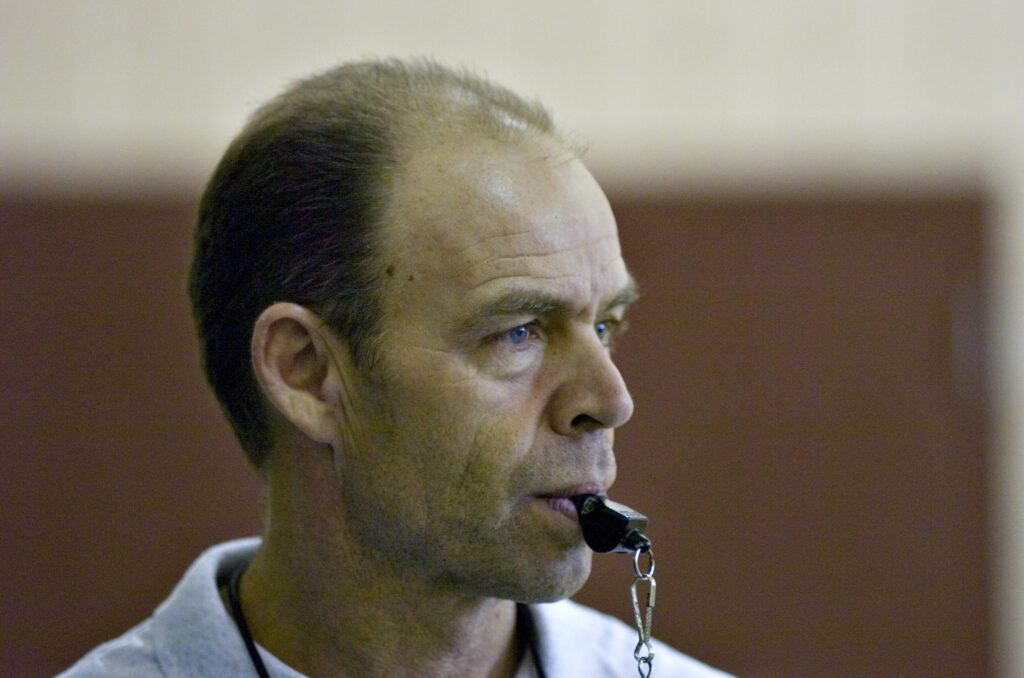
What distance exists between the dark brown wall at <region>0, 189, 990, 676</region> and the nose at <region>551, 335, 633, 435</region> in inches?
57.5

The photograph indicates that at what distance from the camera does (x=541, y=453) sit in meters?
1.27

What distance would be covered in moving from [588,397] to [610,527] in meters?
0.12

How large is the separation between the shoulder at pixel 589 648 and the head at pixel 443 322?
0.56 ft

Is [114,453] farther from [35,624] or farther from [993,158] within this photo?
[993,158]

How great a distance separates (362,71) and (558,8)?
165cm

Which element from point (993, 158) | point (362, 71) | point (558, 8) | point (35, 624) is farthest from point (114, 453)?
point (993, 158)

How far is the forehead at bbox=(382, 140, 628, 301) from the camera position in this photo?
4.19 feet

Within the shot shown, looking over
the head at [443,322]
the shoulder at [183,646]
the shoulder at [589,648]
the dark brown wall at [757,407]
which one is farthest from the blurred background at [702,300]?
the head at [443,322]

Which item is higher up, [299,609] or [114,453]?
[299,609]

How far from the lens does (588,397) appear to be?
1268 mm

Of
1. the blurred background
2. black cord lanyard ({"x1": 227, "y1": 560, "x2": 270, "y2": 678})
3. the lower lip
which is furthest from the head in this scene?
the blurred background

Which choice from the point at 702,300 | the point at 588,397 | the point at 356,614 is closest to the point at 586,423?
the point at 588,397

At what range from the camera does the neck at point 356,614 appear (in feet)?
4.35

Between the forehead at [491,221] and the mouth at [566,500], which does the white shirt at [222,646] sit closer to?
the mouth at [566,500]
